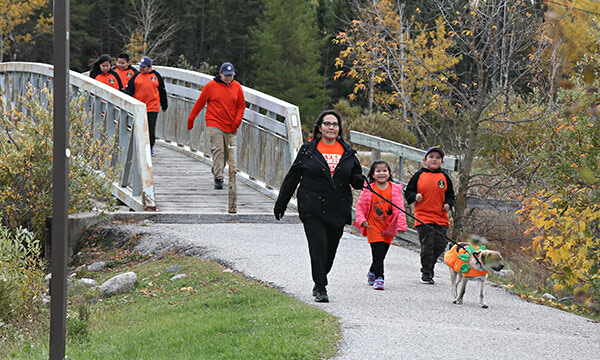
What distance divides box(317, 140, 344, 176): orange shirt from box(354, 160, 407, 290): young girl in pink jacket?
0.90m

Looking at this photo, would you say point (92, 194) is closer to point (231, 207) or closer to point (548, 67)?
point (231, 207)

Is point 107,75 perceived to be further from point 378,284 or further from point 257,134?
point 378,284

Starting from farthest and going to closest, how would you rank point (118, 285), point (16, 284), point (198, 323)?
point (118, 285)
point (16, 284)
point (198, 323)

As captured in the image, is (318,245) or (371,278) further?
(371,278)

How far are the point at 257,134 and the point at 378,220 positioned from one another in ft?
21.2

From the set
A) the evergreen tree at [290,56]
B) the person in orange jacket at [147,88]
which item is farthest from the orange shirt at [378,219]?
the evergreen tree at [290,56]

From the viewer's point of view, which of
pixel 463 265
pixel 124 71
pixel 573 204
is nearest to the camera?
pixel 463 265

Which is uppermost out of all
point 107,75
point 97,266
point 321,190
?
point 107,75

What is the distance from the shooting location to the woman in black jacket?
777 centimetres

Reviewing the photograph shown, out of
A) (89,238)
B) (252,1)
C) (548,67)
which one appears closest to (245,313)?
(89,238)

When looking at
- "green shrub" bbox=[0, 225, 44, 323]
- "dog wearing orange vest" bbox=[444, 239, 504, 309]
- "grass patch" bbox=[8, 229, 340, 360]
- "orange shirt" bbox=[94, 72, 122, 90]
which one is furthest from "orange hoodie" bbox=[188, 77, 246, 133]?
"dog wearing orange vest" bbox=[444, 239, 504, 309]

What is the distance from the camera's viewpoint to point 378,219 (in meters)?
8.75

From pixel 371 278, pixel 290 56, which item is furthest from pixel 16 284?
pixel 290 56

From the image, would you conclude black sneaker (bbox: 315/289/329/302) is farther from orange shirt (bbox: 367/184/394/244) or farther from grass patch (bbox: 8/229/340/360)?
orange shirt (bbox: 367/184/394/244)
